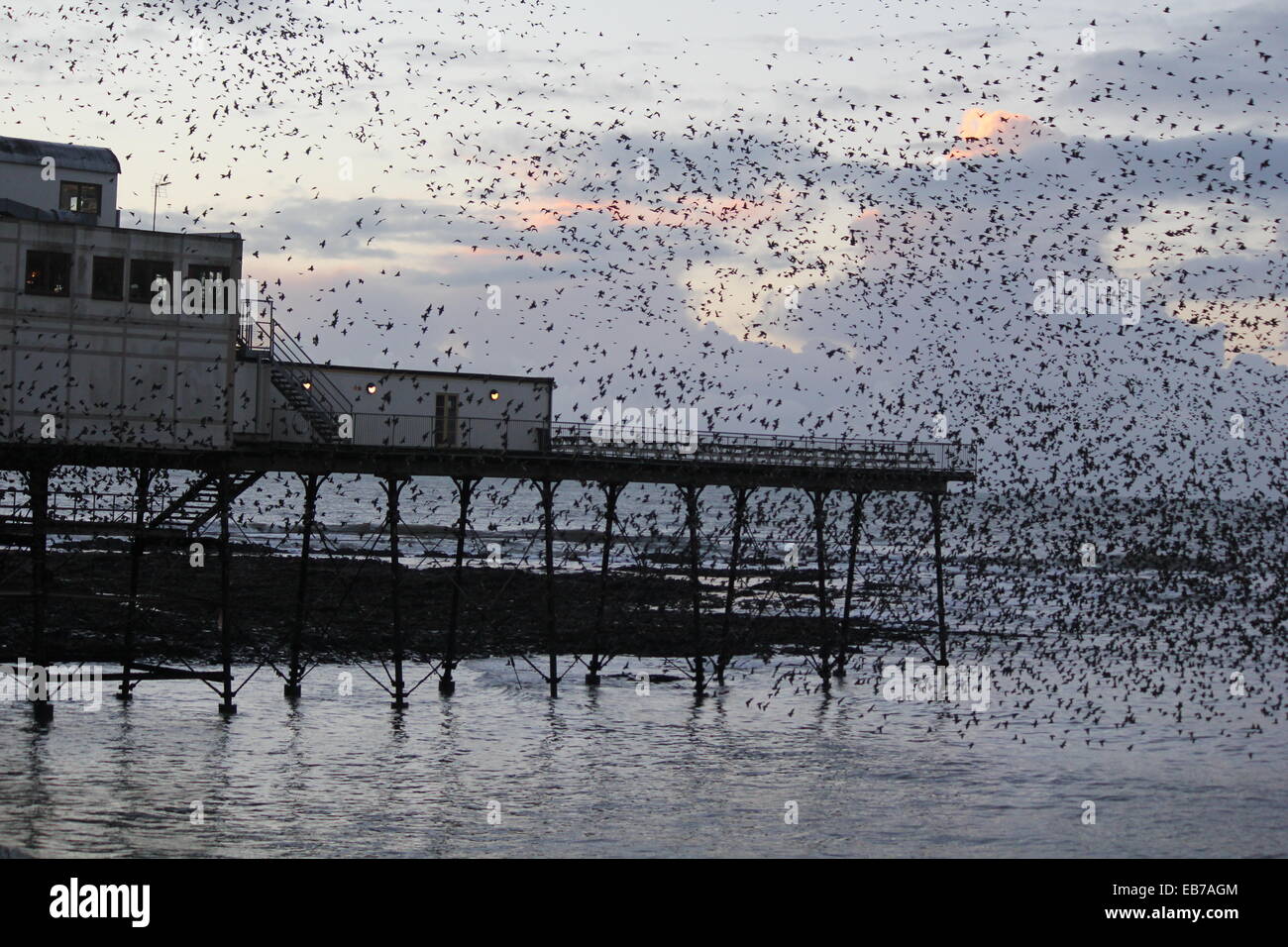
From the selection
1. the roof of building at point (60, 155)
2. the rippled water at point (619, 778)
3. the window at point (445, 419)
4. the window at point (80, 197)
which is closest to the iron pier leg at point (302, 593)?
Result: the rippled water at point (619, 778)

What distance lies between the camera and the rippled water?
2617 cm

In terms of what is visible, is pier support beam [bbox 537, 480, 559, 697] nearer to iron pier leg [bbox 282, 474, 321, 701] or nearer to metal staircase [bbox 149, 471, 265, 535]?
iron pier leg [bbox 282, 474, 321, 701]

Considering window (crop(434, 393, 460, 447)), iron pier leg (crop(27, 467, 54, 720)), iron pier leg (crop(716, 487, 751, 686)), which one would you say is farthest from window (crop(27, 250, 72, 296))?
iron pier leg (crop(716, 487, 751, 686))

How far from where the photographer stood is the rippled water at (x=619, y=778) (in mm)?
26172

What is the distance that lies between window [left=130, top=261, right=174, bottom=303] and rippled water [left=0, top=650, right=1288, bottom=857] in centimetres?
1017

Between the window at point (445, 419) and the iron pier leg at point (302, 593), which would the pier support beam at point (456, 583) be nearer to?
the window at point (445, 419)

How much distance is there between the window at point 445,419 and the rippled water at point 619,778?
7424mm

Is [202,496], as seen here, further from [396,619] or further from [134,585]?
[396,619]

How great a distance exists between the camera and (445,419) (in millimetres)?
38469

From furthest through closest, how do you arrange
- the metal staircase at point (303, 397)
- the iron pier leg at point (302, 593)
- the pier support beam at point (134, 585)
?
the iron pier leg at point (302, 593)
the pier support beam at point (134, 585)
the metal staircase at point (303, 397)

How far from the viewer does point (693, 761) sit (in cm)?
3347
